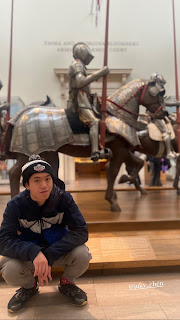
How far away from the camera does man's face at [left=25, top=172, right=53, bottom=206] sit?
5.66 feet

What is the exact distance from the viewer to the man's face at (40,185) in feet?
5.66

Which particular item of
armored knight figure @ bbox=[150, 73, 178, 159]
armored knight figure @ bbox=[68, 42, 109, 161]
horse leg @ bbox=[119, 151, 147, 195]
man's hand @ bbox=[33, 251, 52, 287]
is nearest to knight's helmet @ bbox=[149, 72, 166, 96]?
armored knight figure @ bbox=[150, 73, 178, 159]

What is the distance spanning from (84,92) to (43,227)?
7.71 ft

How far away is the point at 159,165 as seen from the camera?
7598mm

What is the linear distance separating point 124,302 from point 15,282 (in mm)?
806

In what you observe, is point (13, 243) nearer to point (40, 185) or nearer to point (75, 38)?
point (40, 185)

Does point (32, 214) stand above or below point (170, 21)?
below

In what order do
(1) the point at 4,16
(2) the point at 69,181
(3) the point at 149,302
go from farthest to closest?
(2) the point at 69,181
(1) the point at 4,16
(3) the point at 149,302

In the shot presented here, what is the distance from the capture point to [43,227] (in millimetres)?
1881

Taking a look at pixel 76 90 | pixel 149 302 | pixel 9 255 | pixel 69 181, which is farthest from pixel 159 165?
pixel 9 255

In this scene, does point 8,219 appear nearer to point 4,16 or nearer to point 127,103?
point 127,103

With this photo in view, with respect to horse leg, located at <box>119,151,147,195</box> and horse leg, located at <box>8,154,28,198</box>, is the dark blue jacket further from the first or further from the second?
horse leg, located at <box>119,151,147,195</box>

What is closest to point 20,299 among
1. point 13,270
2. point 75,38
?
point 13,270

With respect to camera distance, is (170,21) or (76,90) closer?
(76,90)
